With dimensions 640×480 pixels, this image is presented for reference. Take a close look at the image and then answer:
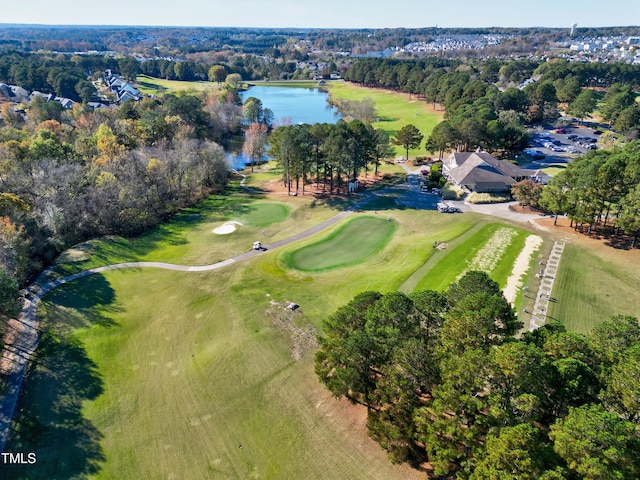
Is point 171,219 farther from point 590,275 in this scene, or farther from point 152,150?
point 590,275

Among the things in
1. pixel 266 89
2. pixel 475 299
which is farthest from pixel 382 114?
pixel 475 299

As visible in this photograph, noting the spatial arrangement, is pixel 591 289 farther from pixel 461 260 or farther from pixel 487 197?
pixel 487 197

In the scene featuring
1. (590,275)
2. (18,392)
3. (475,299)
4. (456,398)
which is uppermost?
(475,299)

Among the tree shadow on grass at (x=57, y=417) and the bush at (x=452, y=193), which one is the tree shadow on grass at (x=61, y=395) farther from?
the bush at (x=452, y=193)

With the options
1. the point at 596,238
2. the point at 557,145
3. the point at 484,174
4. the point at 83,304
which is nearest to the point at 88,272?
the point at 83,304

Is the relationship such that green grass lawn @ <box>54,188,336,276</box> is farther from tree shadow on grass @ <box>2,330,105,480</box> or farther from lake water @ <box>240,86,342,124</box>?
lake water @ <box>240,86,342,124</box>
